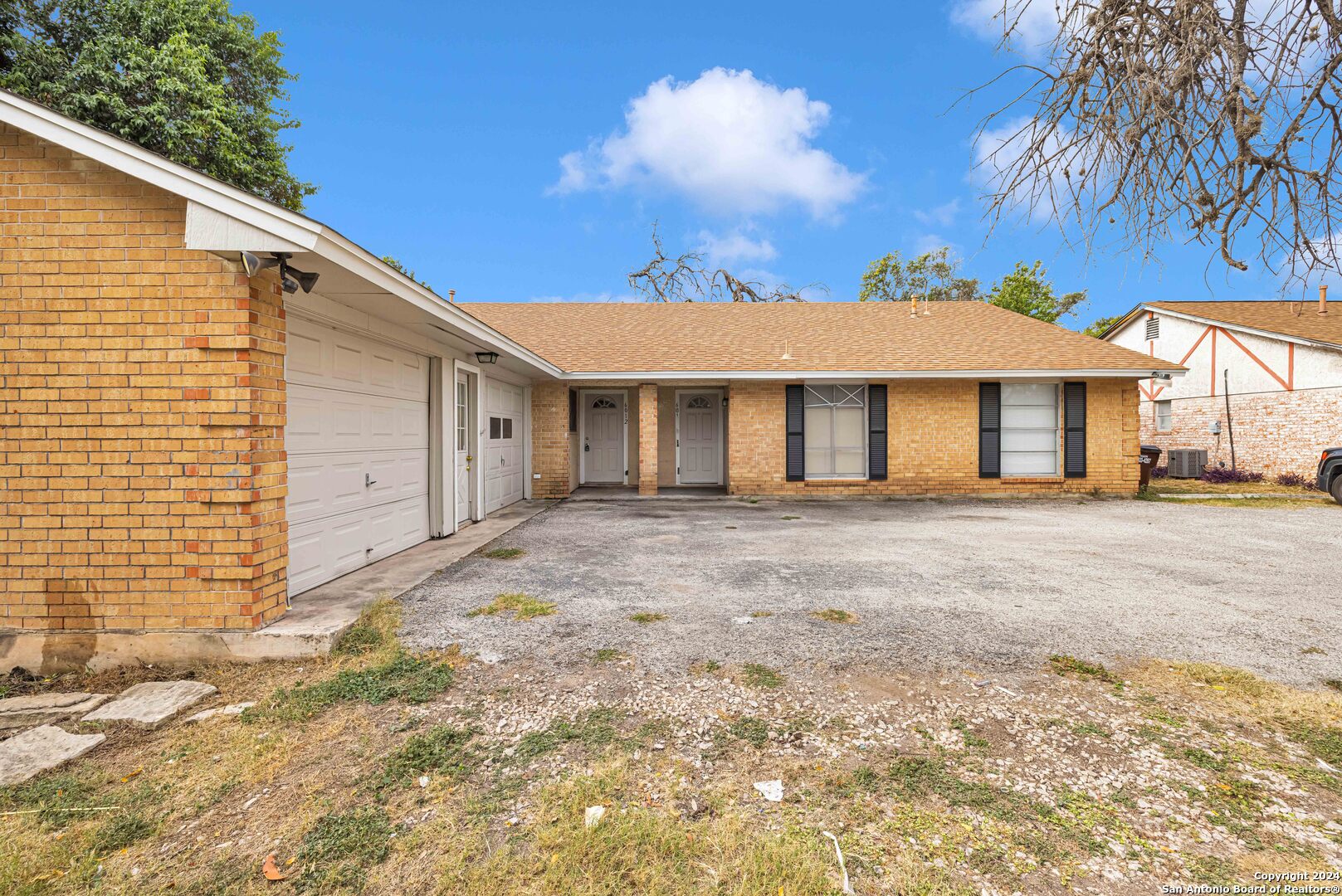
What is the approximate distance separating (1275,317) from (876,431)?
14.0m

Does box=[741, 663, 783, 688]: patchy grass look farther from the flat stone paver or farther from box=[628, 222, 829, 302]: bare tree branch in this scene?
box=[628, 222, 829, 302]: bare tree branch

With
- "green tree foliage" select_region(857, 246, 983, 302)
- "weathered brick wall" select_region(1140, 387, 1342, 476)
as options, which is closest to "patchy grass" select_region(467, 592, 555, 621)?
"weathered brick wall" select_region(1140, 387, 1342, 476)

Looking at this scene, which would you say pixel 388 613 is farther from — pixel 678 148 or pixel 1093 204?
pixel 678 148

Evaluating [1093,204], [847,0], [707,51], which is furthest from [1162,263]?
[707,51]

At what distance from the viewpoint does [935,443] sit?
12.0 metres

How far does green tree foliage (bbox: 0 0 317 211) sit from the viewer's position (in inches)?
496

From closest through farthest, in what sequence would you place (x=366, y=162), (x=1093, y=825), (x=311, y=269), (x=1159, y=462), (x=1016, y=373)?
(x=1093, y=825) → (x=311, y=269) → (x=1016, y=373) → (x=1159, y=462) → (x=366, y=162)

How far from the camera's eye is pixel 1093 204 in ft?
10.4

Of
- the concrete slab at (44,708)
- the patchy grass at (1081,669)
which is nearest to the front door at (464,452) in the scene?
the concrete slab at (44,708)

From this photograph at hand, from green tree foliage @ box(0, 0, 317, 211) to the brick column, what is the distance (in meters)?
11.1

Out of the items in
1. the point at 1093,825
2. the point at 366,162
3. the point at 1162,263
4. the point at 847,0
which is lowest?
the point at 1093,825

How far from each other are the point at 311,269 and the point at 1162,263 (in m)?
5.36

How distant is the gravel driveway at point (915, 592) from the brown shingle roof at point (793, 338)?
4.01m

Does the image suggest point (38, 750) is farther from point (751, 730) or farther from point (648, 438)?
point (648, 438)
